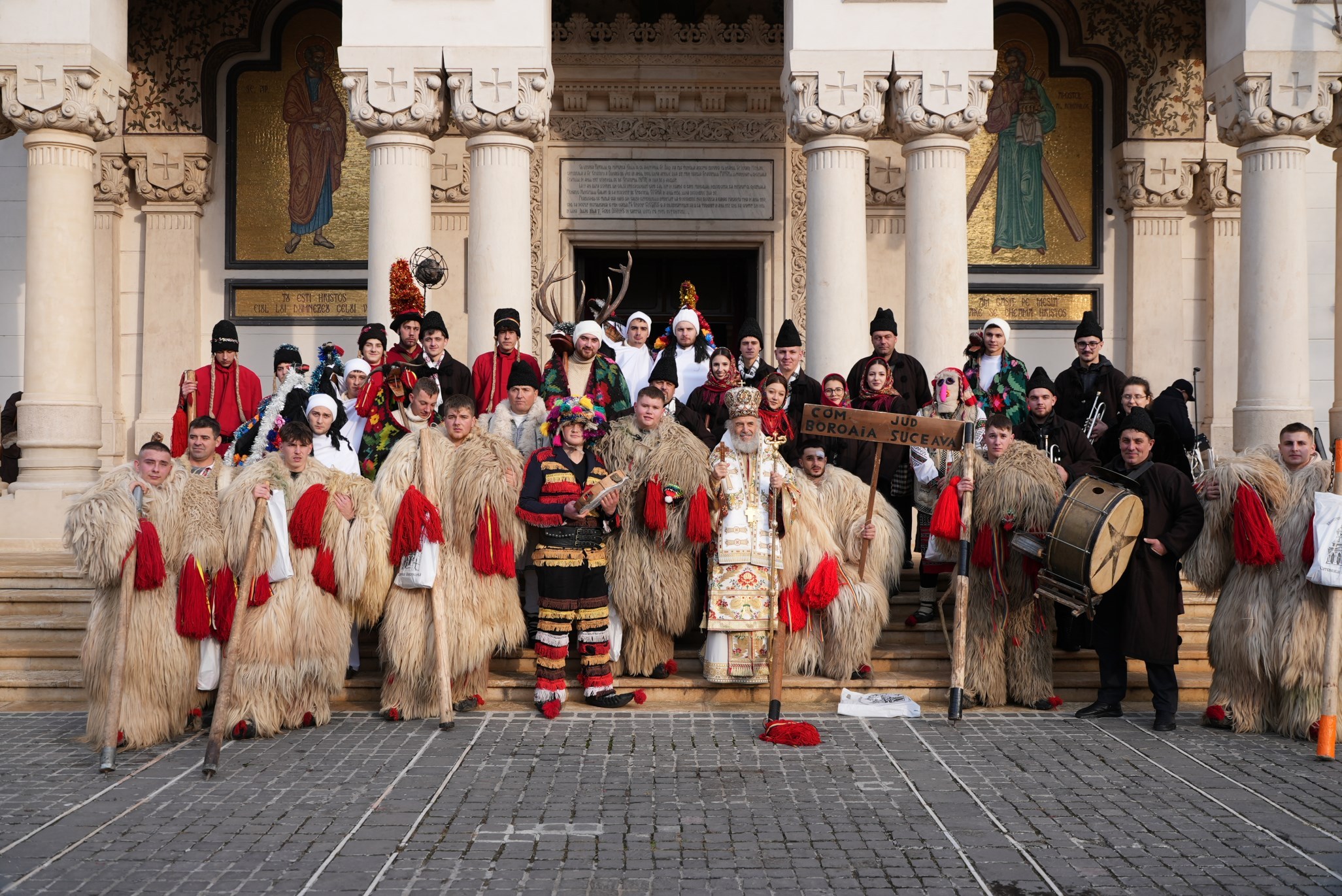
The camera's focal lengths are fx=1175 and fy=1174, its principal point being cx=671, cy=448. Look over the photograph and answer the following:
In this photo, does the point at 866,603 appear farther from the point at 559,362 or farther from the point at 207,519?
the point at 207,519

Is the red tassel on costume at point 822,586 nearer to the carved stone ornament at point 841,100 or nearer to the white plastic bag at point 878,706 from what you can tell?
the white plastic bag at point 878,706

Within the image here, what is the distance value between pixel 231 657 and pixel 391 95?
21.2ft

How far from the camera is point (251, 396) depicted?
10125 millimetres

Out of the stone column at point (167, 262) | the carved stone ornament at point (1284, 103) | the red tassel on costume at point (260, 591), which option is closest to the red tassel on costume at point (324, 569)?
the red tassel on costume at point (260, 591)

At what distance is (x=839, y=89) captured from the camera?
11.2m

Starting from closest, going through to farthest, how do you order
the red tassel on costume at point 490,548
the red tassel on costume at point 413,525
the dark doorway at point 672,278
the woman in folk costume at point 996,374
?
1. the red tassel on costume at point 413,525
2. the red tassel on costume at point 490,548
3. the woman in folk costume at point 996,374
4. the dark doorway at point 672,278

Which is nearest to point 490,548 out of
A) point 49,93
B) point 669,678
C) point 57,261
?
point 669,678

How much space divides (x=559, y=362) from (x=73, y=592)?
423cm

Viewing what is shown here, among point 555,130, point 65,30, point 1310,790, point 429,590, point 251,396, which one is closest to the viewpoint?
point 1310,790

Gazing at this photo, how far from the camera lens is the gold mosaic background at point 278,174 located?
48.7 ft

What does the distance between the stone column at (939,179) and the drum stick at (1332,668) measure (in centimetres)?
461

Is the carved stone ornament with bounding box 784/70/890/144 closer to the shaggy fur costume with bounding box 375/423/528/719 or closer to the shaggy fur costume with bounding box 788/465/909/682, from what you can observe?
the shaggy fur costume with bounding box 788/465/909/682

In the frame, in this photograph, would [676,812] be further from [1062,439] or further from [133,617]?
[1062,439]

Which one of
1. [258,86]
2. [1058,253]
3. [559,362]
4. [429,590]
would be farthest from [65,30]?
[1058,253]
